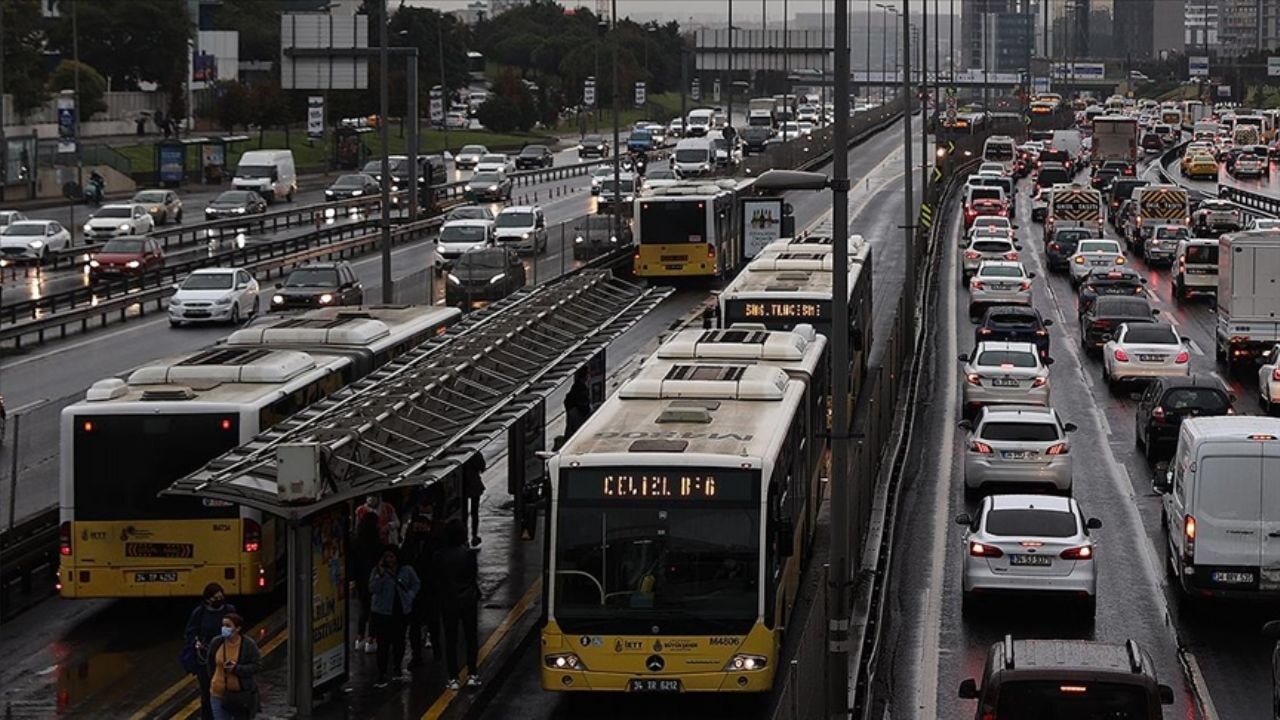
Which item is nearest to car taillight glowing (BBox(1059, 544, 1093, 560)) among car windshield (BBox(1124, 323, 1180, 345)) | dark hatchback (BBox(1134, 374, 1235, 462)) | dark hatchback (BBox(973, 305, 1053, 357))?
dark hatchback (BBox(1134, 374, 1235, 462))

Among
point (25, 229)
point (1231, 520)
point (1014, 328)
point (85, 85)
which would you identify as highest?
point (85, 85)

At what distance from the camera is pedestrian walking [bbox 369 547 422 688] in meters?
21.4

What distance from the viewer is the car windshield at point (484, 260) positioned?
5888 cm

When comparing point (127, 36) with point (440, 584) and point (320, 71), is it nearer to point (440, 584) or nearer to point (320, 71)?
point (320, 71)

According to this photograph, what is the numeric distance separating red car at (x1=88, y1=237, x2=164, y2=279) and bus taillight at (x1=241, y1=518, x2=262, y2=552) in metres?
44.1

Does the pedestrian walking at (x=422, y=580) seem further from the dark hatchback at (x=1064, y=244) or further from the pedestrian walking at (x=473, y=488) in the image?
the dark hatchback at (x=1064, y=244)

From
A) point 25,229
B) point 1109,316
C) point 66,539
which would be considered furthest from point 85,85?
point 66,539

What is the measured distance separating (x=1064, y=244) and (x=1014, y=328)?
24.8 m

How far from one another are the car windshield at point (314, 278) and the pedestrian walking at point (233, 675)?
38039 mm

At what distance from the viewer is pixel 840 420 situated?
20344mm

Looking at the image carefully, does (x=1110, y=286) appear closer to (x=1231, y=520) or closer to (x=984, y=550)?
(x=1231, y=520)

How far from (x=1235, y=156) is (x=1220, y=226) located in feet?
213

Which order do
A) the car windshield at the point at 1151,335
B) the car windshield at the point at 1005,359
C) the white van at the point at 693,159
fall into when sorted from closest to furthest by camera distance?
the car windshield at the point at 1005,359, the car windshield at the point at 1151,335, the white van at the point at 693,159

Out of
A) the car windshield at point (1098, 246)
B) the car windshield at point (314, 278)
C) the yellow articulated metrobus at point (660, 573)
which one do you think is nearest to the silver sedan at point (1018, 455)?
the yellow articulated metrobus at point (660, 573)
